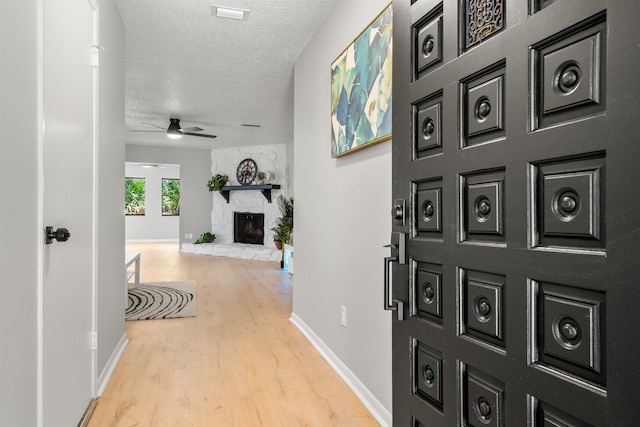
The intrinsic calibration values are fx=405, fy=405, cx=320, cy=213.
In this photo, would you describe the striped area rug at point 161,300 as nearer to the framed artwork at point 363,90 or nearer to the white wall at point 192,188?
the framed artwork at point 363,90

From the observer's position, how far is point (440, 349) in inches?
42.1

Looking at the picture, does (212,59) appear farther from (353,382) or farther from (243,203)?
(243,203)

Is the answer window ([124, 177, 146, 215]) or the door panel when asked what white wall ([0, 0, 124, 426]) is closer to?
the door panel

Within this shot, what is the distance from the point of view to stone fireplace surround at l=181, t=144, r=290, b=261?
8.77 metres

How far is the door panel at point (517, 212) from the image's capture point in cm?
67

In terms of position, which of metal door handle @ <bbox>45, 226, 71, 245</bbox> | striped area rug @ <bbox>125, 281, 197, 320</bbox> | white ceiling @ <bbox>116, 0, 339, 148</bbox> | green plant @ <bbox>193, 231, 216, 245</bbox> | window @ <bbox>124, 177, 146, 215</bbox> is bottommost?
striped area rug @ <bbox>125, 281, 197, 320</bbox>

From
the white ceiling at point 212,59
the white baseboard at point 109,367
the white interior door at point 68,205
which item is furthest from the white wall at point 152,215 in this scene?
the white interior door at point 68,205

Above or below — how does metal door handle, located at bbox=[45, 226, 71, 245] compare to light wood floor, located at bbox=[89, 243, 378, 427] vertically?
above

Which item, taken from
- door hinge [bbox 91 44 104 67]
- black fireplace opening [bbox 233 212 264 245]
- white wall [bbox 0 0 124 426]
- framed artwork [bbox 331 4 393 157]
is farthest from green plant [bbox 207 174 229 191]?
white wall [bbox 0 0 124 426]

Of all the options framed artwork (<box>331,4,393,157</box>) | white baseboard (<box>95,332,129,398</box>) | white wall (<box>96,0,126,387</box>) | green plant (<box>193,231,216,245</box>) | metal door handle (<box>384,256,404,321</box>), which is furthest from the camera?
green plant (<box>193,231,216,245</box>)

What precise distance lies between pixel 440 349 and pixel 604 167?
606 millimetres

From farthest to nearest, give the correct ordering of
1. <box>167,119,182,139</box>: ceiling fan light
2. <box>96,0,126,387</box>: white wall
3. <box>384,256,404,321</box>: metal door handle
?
<box>167,119,182,139</box>: ceiling fan light < <box>96,0,126,387</box>: white wall < <box>384,256,404,321</box>: metal door handle

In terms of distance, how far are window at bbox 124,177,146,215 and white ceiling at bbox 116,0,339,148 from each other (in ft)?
Answer: 19.2

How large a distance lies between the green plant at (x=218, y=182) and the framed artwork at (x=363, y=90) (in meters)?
6.97
